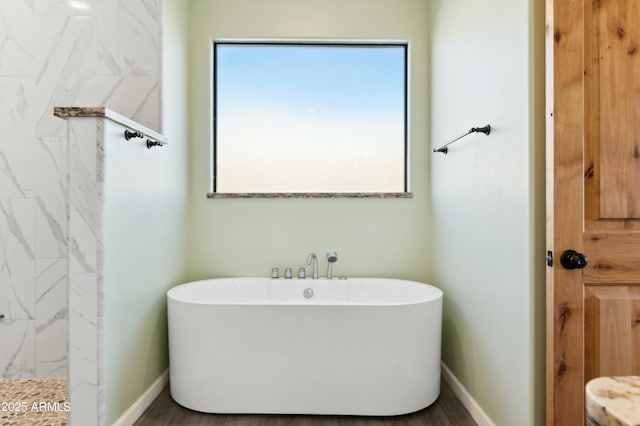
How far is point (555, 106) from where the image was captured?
1367mm

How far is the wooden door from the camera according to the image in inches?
53.7

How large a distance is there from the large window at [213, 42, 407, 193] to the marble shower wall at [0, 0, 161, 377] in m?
0.82

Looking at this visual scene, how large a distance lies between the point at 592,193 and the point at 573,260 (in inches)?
10.2

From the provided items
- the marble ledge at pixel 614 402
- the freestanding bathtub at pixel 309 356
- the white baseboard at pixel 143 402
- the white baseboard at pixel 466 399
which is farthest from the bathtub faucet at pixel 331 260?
the marble ledge at pixel 614 402

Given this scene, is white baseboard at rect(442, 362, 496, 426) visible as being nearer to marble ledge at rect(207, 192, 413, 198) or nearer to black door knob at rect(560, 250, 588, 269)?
black door knob at rect(560, 250, 588, 269)

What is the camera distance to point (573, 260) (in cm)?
136

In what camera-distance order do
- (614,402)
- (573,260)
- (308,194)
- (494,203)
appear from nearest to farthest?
(614,402), (573,260), (494,203), (308,194)

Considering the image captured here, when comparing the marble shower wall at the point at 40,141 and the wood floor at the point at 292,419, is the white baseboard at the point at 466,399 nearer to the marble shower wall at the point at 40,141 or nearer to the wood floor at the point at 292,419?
the wood floor at the point at 292,419

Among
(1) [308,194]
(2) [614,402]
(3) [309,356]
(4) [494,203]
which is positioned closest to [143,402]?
(3) [309,356]

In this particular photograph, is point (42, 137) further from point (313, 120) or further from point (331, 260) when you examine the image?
point (331, 260)

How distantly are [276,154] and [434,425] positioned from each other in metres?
2.07

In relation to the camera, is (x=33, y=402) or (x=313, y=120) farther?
(x=313, y=120)

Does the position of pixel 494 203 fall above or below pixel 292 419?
above

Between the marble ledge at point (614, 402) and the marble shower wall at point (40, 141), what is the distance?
2.61m
